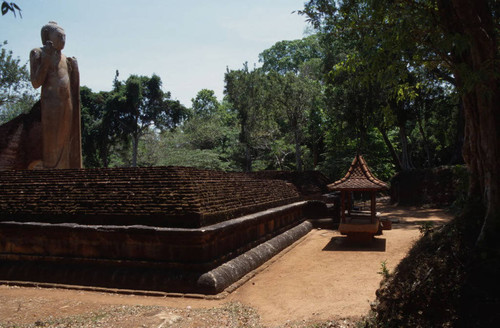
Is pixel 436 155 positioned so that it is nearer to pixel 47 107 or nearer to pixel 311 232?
pixel 311 232

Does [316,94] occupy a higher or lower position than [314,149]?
higher

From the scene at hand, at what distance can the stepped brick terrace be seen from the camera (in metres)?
7.07

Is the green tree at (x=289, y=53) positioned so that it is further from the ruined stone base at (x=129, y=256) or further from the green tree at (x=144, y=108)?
the ruined stone base at (x=129, y=256)

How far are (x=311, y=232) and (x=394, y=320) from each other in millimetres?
10395

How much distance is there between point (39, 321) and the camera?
557 centimetres

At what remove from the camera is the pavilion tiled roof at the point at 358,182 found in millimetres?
11460

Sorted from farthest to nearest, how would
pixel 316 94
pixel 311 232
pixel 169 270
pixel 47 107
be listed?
1. pixel 316 94
2. pixel 311 232
3. pixel 47 107
4. pixel 169 270

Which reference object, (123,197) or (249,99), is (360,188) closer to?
(123,197)

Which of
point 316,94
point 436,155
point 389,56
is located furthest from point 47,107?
point 436,155

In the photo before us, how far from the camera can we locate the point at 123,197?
8016 mm

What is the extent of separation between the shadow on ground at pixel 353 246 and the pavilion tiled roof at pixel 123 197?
3.00 meters

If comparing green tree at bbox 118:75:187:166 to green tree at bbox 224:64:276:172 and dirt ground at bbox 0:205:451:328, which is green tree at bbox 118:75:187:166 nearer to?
green tree at bbox 224:64:276:172

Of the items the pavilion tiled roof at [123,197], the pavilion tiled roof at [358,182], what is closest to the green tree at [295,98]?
the pavilion tiled roof at [358,182]

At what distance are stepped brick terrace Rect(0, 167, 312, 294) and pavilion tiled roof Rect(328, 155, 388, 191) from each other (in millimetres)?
3410
